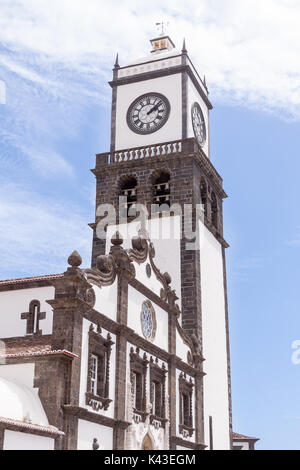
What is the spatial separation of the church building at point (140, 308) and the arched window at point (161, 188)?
0.21 feet

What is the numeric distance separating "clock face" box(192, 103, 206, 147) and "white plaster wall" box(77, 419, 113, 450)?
74.3 feet

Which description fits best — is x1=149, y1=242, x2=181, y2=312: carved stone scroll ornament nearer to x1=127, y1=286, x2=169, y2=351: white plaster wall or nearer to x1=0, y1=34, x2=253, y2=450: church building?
x1=0, y1=34, x2=253, y2=450: church building

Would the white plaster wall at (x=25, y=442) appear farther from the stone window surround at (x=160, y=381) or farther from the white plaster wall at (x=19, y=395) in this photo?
the stone window surround at (x=160, y=381)

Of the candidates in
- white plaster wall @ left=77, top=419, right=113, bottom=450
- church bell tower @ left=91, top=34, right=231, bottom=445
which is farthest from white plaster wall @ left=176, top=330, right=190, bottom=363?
white plaster wall @ left=77, top=419, right=113, bottom=450

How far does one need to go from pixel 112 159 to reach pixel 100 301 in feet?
55.9

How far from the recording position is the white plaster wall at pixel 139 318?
95.1 ft

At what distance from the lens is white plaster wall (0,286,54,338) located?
27.8m

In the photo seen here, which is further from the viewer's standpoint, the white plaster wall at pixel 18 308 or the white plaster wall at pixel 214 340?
the white plaster wall at pixel 214 340

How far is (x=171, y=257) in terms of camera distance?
124 ft

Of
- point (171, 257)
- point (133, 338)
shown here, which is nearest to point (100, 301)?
point (133, 338)

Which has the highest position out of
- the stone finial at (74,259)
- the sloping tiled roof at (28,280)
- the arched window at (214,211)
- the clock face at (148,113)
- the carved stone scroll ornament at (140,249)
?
the clock face at (148,113)

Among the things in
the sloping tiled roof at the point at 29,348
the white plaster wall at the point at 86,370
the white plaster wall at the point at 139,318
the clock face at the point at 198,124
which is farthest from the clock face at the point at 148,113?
the sloping tiled roof at the point at 29,348
